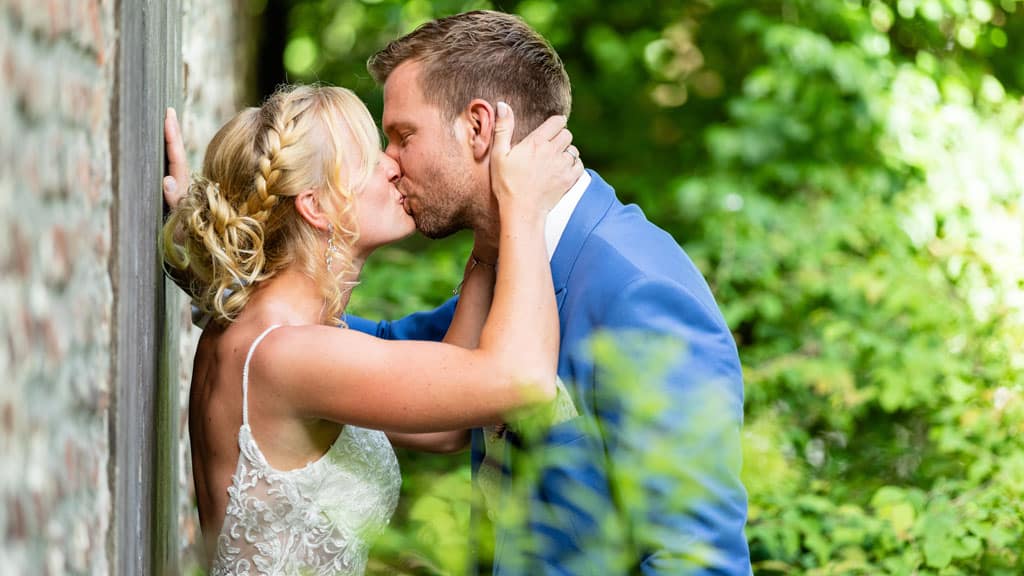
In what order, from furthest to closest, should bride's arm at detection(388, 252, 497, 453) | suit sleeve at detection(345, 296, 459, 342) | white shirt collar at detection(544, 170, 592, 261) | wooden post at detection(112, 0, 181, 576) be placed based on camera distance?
suit sleeve at detection(345, 296, 459, 342) → bride's arm at detection(388, 252, 497, 453) → white shirt collar at detection(544, 170, 592, 261) → wooden post at detection(112, 0, 181, 576)

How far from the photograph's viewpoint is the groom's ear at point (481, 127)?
2.64m

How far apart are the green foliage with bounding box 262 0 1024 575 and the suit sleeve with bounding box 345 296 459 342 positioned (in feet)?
3.64

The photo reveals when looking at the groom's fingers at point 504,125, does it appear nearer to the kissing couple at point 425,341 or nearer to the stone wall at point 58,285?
the kissing couple at point 425,341

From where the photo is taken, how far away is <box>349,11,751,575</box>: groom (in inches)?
63.2

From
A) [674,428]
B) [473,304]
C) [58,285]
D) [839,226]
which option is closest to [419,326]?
[473,304]

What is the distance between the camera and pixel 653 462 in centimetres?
150

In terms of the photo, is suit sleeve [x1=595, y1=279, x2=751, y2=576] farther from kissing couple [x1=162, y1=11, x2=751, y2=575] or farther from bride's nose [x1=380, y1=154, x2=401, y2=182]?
A: bride's nose [x1=380, y1=154, x2=401, y2=182]

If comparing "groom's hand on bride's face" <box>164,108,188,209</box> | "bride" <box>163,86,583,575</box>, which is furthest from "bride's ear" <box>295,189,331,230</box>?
"groom's hand on bride's face" <box>164,108,188,209</box>

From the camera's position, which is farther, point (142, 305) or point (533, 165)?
point (533, 165)

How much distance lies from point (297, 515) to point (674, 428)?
1079mm

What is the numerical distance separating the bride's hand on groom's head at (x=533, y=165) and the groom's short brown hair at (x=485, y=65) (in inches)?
2.2

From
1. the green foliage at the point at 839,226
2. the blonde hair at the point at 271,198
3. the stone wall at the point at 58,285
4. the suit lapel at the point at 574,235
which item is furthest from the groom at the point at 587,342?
the green foliage at the point at 839,226

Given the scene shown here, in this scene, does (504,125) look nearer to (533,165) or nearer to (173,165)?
(533,165)

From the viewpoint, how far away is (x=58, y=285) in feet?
4.66
